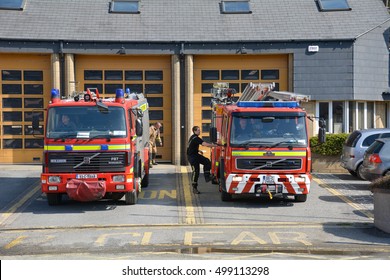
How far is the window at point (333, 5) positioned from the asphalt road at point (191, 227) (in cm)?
865

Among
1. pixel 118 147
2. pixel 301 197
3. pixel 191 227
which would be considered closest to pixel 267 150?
pixel 301 197

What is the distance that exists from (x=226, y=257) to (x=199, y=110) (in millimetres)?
13937

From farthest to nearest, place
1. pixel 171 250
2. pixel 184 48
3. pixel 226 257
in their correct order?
pixel 184 48 → pixel 171 250 → pixel 226 257

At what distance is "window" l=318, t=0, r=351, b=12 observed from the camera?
24.4 m

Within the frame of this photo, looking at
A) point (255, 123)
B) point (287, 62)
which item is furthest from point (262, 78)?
point (255, 123)

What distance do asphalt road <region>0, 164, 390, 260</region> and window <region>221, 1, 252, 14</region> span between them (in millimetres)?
8720

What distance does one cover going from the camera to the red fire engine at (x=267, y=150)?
14.7 metres

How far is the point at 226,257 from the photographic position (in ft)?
33.0

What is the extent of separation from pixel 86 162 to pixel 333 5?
14052 millimetres

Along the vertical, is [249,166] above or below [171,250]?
above

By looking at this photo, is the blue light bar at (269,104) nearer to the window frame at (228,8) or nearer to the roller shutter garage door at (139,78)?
the roller shutter garage door at (139,78)

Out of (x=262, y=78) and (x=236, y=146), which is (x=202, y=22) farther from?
(x=236, y=146)

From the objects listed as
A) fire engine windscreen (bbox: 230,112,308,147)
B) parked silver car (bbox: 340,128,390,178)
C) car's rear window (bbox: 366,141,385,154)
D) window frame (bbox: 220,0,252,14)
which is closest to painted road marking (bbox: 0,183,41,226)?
fire engine windscreen (bbox: 230,112,308,147)

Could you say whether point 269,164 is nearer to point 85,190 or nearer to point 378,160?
point 378,160
